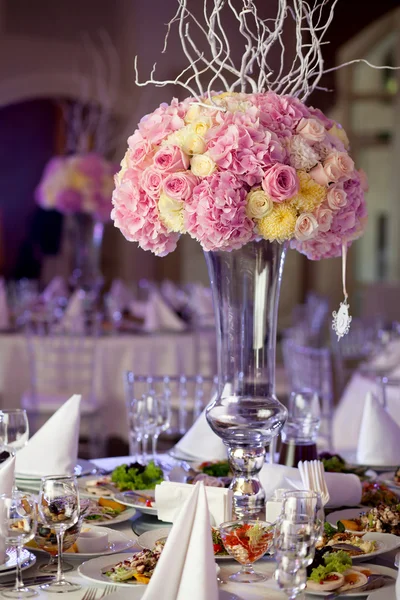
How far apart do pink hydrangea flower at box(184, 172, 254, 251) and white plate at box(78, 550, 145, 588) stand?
2.06 feet

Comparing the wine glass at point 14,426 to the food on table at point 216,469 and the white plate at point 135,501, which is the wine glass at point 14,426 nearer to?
the white plate at point 135,501

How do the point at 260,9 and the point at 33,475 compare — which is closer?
the point at 33,475

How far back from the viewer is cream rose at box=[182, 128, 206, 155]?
1.83 meters

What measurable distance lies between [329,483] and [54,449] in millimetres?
678

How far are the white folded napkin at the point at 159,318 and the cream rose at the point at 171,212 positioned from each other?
13.4ft

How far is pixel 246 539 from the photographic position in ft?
5.11

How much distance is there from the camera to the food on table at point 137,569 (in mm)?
1570

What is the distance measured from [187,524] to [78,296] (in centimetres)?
489

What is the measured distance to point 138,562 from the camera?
5.23 ft

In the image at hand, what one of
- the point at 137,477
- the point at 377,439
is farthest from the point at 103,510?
the point at 377,439

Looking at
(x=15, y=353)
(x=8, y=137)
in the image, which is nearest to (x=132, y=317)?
(x=15, y=353)

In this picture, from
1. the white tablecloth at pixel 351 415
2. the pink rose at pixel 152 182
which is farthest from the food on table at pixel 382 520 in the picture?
the white tablecloth at pixel 351 415

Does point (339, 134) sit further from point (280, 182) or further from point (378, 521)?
point (378, 521)

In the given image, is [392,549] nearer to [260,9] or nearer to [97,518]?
[97,518]
